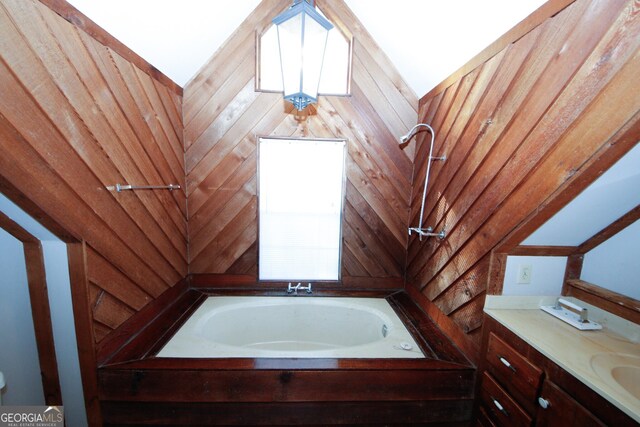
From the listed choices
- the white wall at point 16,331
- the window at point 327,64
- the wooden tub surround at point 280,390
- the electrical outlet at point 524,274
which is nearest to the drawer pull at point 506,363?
the wooden tub surround at point 280,390

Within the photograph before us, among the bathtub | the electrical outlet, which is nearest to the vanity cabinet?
the electrical outlet

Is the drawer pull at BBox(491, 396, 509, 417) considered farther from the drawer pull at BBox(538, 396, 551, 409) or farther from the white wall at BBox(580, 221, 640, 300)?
the white wall at BBox(580, 221, 640, 300)

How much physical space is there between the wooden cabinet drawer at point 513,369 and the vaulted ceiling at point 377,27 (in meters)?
1.57

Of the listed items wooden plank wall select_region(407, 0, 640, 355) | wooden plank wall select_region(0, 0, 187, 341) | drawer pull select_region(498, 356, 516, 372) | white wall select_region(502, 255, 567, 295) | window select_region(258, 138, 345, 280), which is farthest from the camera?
window select_region(258, 138, 345, 280)

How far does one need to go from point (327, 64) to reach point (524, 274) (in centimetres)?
203

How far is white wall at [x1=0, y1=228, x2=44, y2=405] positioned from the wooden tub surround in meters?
0.40

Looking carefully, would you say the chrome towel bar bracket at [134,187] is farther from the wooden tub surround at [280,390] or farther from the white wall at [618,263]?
the white wall at [618,263]

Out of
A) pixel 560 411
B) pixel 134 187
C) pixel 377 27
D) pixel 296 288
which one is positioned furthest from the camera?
pixel 296 288

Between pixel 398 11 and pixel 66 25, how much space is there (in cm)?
179

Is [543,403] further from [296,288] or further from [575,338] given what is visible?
[296,288]

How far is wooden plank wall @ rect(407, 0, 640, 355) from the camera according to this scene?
841mm

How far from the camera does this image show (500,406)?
4.06 feet

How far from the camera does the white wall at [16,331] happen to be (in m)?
1.28

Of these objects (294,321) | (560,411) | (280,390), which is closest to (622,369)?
(560,411)
